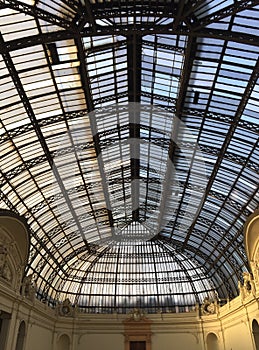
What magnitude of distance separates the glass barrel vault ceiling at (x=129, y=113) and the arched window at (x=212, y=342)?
28.7ft

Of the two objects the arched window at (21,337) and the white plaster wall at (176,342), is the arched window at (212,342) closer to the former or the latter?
the white plaster wall at (176,342)

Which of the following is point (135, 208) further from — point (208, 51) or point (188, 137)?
point (208, 51)

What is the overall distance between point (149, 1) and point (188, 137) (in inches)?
542

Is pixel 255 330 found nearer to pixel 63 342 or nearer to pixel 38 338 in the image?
pixel 38 338

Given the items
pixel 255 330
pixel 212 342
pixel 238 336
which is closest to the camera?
pixel 255 330

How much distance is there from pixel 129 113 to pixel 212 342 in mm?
34365

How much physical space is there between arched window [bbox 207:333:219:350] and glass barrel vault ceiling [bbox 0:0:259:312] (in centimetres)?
875

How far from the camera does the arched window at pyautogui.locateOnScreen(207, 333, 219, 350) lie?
46.3 metres

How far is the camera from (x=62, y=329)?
47219 millimetres

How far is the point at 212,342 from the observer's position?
154 feet

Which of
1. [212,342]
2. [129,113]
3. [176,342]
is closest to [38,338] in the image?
[176,342]

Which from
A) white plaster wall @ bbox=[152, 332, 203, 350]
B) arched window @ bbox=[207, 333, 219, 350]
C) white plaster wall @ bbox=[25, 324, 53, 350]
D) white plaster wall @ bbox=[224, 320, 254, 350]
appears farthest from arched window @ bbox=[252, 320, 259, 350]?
white plaster wall @ bbox=[25, 324, 53, 350]

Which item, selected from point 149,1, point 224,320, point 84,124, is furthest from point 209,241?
point 149,1

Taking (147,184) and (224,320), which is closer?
(147,184)
